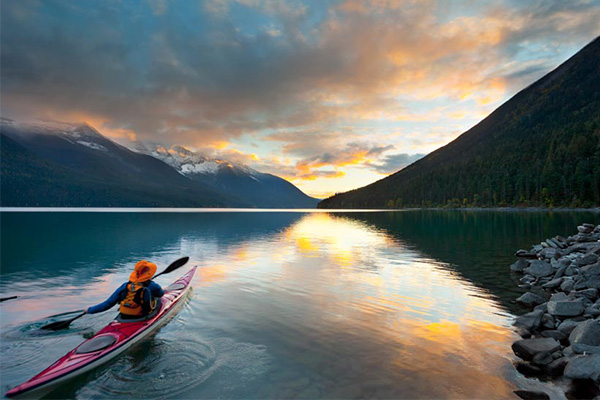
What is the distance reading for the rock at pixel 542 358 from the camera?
37.0 feet

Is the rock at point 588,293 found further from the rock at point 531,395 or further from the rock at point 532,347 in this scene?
the rock at point 531,395

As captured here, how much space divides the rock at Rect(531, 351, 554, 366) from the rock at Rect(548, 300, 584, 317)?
4.57 m

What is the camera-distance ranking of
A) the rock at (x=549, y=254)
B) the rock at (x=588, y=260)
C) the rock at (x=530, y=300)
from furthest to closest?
1. the rock at (x=549, y=254)
2. the rock at (x=588, y=260)
3. the rock at (x=530, y=300)

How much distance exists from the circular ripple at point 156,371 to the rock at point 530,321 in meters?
14.0

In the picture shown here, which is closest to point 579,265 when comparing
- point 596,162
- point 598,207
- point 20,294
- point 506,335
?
point 506,335

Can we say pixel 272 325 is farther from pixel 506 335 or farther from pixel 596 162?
pixel 596 162

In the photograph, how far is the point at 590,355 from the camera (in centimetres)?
1059

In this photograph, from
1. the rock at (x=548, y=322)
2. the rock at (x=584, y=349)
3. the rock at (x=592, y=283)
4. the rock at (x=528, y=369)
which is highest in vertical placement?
the rock at (x=592, y=283)

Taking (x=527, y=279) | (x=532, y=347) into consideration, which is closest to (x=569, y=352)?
(x=532, y=347)

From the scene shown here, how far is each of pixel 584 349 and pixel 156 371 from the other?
15157 mm

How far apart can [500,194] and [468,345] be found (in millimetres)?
175973

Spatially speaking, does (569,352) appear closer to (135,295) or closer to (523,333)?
(523,333)

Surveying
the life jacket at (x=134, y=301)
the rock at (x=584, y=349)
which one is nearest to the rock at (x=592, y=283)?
the rock at (x=584, y=349)

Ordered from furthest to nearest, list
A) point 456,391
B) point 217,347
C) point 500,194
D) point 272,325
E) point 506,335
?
point 500,194, point 272,325, point 506,335, point 217,347, point 456,391
